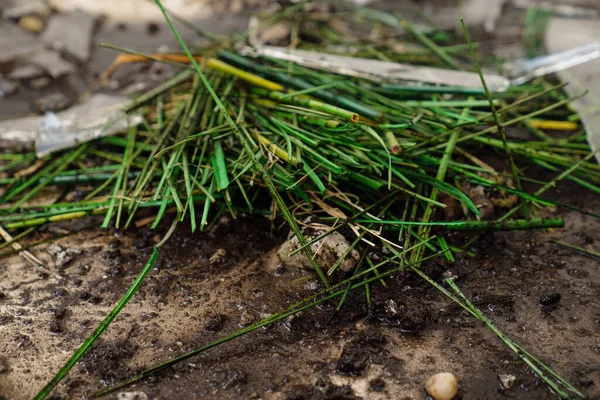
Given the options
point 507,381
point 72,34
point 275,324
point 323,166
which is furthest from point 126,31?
point 507,381

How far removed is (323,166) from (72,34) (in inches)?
106

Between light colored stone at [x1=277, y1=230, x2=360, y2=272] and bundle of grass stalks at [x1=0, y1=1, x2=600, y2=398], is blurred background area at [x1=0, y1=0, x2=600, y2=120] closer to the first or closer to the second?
bundle of grass stalks at [x1=0, y1=1, x2=600, y2=398]

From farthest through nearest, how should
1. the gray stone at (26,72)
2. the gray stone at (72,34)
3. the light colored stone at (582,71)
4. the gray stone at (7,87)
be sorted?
the gray stone at (72,34)
the gray stone at (26,72)
the gray stone at (7,87)
the light colored stone at (582,71)

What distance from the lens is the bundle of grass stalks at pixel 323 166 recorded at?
1.77 metres

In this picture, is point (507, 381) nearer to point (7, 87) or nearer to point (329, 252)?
point (329, 252)

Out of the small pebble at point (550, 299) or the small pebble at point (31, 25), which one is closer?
the small pebble at point (550, 299)

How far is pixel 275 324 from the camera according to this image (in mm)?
1615

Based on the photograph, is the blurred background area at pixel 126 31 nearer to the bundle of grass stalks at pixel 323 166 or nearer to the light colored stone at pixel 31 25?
the light colored stone at pixel 31 25

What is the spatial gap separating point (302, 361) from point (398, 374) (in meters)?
0.29

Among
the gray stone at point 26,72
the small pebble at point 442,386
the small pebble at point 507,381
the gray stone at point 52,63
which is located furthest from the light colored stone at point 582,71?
the gray stone at point 26,72

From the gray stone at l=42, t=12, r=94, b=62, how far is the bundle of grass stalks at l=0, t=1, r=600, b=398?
53.2 inches

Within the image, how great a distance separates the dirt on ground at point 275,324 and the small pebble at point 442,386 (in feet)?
0.15

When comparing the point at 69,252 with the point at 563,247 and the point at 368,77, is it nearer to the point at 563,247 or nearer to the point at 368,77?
the point at 368,77

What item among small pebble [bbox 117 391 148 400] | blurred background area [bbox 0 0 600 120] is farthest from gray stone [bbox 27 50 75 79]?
small pebble [bbox 117 391 148 400]
